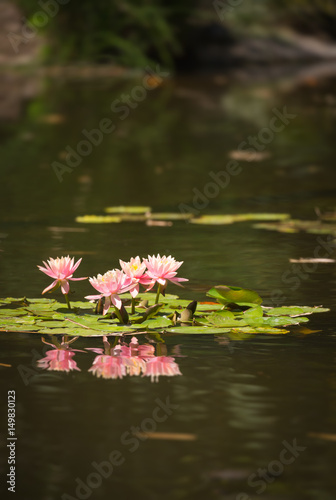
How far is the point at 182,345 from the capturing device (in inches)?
159

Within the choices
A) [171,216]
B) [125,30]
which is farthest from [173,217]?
[125,30]

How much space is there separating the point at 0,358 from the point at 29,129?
8.81m

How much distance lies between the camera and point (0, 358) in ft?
12.7

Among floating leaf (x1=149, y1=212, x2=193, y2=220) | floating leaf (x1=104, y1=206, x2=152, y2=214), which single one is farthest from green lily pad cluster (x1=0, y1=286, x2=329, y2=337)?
floating leaf (x1=104, y1=206, x2=152, y2=214)

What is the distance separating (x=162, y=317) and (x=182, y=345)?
32 cm

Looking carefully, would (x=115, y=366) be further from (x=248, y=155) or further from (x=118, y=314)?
(x=248, y=155)

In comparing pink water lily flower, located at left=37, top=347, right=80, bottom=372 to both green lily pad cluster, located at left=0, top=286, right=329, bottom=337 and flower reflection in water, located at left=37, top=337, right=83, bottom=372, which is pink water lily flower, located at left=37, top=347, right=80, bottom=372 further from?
green lily pad cluster, located at left=0, top=286, right=329, bottom=337

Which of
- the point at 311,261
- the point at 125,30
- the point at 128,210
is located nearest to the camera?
the point at 311,261

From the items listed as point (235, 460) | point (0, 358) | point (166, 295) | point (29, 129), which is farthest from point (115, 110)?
point (235, 460)

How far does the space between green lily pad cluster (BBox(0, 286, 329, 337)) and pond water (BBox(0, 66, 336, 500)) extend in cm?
8

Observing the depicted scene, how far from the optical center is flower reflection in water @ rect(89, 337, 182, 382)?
3.67 metres

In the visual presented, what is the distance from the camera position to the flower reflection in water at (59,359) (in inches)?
147

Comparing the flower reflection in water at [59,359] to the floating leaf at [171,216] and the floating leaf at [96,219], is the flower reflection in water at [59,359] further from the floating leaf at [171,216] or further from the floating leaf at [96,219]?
the floating leaf at [171,216]

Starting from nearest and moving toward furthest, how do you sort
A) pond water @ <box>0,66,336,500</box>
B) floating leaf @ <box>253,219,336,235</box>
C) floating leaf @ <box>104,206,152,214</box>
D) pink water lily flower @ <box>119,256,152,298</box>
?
pond water @ <box>0,66,336,500</box> → pink water lily flower @ <box>119,256,152,298</box> → floating leaf @ <box>253,219,336,235</box> → floating leaf @ <box>104,206,152,214</box>
